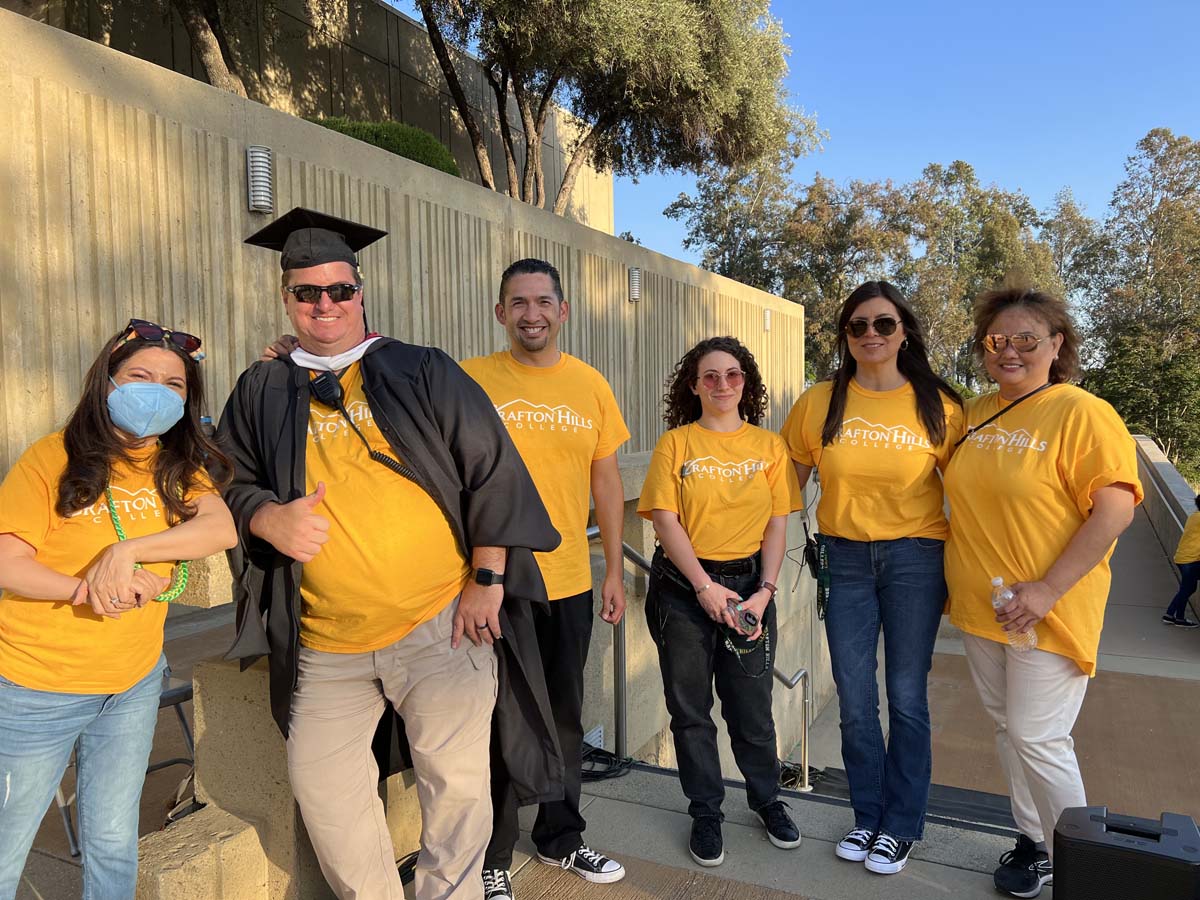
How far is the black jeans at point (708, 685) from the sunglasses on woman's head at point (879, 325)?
882 millimetres

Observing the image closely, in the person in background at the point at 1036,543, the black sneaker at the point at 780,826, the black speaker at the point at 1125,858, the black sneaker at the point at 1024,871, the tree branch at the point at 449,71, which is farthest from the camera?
the tree branch at the point at 449,71

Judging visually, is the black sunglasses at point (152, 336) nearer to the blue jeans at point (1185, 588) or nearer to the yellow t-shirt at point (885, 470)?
the yellow t-shirt at point (885, 470)

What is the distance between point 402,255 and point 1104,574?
22.5 feet

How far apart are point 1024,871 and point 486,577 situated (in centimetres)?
197

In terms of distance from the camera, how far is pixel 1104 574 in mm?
2580

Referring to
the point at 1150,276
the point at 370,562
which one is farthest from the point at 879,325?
the point at 1150,276

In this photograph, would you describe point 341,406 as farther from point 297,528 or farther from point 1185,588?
point 1185,588

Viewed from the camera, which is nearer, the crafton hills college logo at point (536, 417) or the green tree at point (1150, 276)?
the crafton hills college logo at point (536, 417)

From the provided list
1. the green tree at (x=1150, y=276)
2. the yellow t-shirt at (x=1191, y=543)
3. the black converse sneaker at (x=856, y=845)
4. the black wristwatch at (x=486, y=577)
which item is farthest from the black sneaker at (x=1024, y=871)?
the green tree at (x=1150, y=276)

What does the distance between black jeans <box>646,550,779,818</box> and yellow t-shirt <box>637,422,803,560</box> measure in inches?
4.6

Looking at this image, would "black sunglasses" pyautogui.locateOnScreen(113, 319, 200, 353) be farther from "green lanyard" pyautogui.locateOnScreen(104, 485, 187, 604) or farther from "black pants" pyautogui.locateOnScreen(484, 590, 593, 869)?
"black pants" pyautogui.locateOnScreen(484, 590, 593, 869)

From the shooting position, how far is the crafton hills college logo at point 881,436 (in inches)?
113

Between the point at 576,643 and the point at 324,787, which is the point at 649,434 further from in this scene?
the point at 324,787

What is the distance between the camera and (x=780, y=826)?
3.01 m
